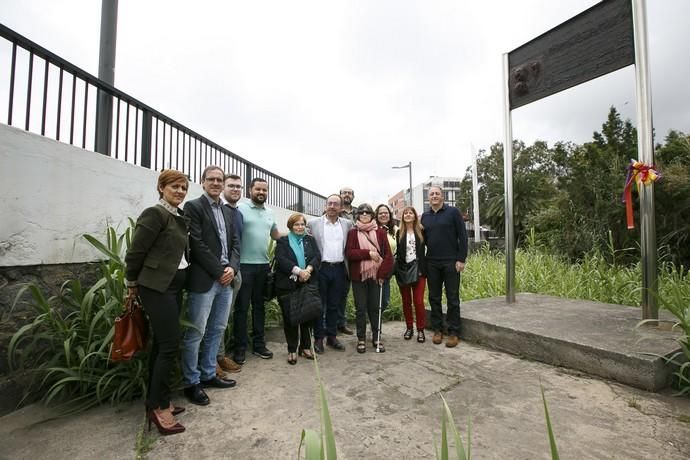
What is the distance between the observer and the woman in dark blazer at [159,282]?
2.11m

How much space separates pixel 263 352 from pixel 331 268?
1092 millimetres

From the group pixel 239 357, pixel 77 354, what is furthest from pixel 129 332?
pixel 239 357

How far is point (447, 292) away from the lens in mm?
3822

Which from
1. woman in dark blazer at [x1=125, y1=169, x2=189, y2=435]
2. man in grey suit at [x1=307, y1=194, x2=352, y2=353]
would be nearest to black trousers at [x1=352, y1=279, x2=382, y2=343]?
man in grey suit at [x1=307, y1=194, x2=352, y2=353]

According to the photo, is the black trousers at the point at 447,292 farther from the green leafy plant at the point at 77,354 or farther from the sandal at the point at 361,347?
the green leafy plant at the point at 77,354

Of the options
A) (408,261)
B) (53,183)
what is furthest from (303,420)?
(53,183)

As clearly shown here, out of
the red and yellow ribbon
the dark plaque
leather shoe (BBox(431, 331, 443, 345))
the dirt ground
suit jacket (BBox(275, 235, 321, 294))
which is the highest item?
the dark plaque

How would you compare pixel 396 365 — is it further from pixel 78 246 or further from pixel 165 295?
pixel 78 246

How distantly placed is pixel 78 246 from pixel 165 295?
134 centimetres

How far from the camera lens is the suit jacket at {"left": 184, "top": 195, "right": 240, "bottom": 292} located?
2.56 metres

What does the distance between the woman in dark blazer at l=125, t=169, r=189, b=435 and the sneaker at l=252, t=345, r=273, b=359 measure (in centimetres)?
122

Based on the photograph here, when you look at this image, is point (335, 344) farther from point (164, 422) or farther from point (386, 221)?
point (164, 422)

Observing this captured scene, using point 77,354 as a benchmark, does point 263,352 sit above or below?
below

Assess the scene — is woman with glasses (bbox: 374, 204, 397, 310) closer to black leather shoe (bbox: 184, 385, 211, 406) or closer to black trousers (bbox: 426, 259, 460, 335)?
black trousers (bbox: 426, 259, 460, 335)
